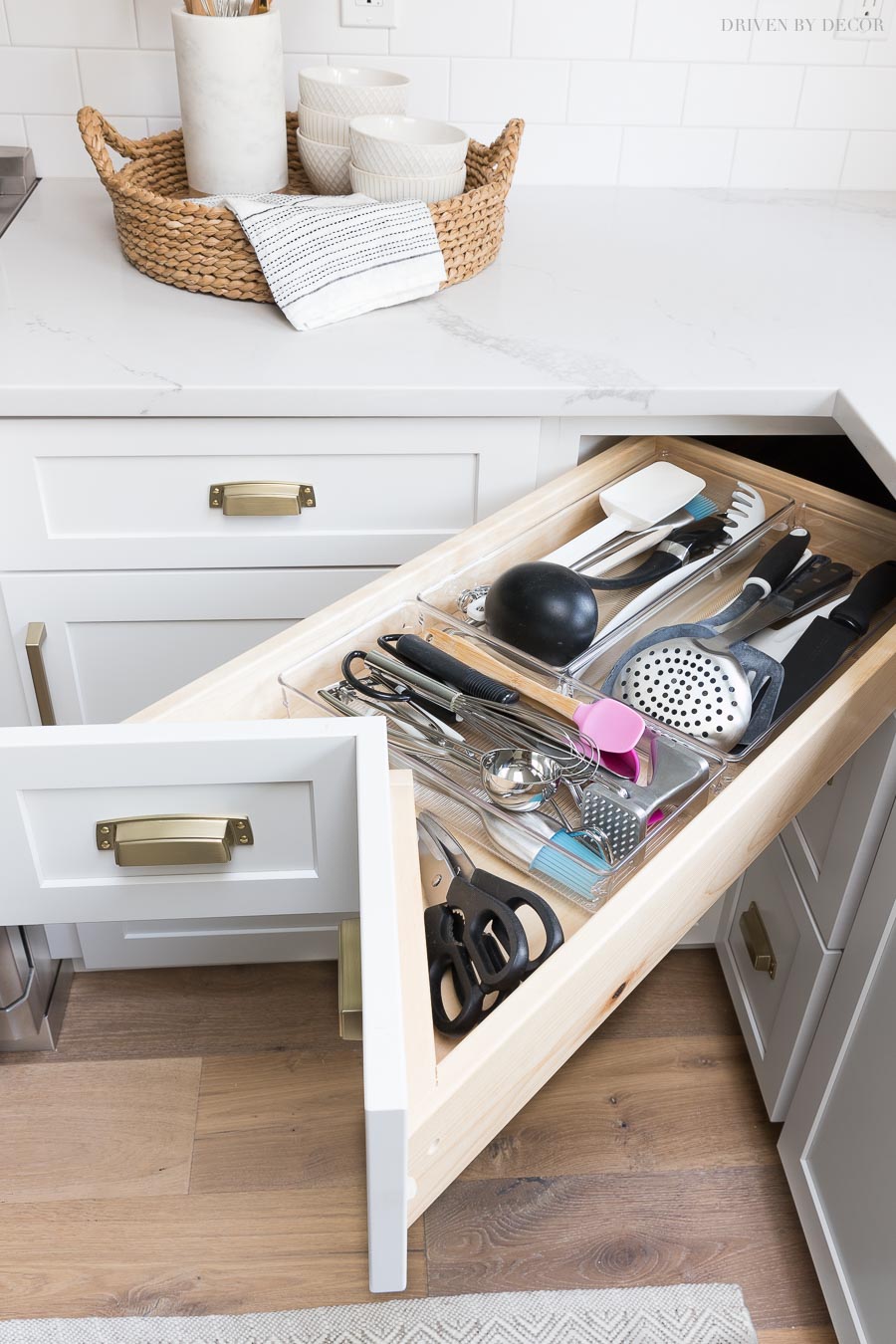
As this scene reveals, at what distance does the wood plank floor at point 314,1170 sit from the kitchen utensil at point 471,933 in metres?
0.69

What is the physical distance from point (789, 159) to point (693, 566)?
1.02 m

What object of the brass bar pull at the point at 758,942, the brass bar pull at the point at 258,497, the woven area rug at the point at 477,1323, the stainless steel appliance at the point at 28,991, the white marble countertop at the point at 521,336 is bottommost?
the woven area rug at the point at 477,1323

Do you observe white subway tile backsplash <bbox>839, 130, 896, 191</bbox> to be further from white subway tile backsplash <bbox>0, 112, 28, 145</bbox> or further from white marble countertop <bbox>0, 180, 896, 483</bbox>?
white subway tile backsplash <bbox>0, 112, 28, 145</bbox>

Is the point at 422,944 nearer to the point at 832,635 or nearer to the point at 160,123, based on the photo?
the point at 832,635

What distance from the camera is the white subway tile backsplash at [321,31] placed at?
1508 millimetres

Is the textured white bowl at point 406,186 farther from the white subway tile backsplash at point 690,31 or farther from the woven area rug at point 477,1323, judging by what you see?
the woven area rug at point 477,1323

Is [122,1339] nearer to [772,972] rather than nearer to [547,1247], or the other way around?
[547,1247]

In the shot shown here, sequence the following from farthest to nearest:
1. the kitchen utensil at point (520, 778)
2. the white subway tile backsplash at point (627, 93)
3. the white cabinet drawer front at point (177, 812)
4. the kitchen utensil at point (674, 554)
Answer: the white subway tile backsplash at point (627, 93)
the kitchen utensil at point (674, 554)
the kitchen utensil at point (520, 778)
the white cabinet drawer front at point (177, 812)

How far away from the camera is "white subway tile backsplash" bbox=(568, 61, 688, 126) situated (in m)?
1.59

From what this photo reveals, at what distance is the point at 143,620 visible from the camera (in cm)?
125

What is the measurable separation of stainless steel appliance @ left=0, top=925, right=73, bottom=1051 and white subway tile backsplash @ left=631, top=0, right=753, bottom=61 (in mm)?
1493

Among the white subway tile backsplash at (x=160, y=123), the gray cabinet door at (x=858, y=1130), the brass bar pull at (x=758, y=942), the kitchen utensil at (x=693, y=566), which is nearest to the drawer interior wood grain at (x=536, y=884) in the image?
the kitchen utensil at (x=693, y=566)

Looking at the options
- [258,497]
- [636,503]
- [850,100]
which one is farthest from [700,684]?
[850,100]

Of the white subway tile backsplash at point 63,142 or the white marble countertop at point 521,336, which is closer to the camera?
the white marble countertop at point 521,336
